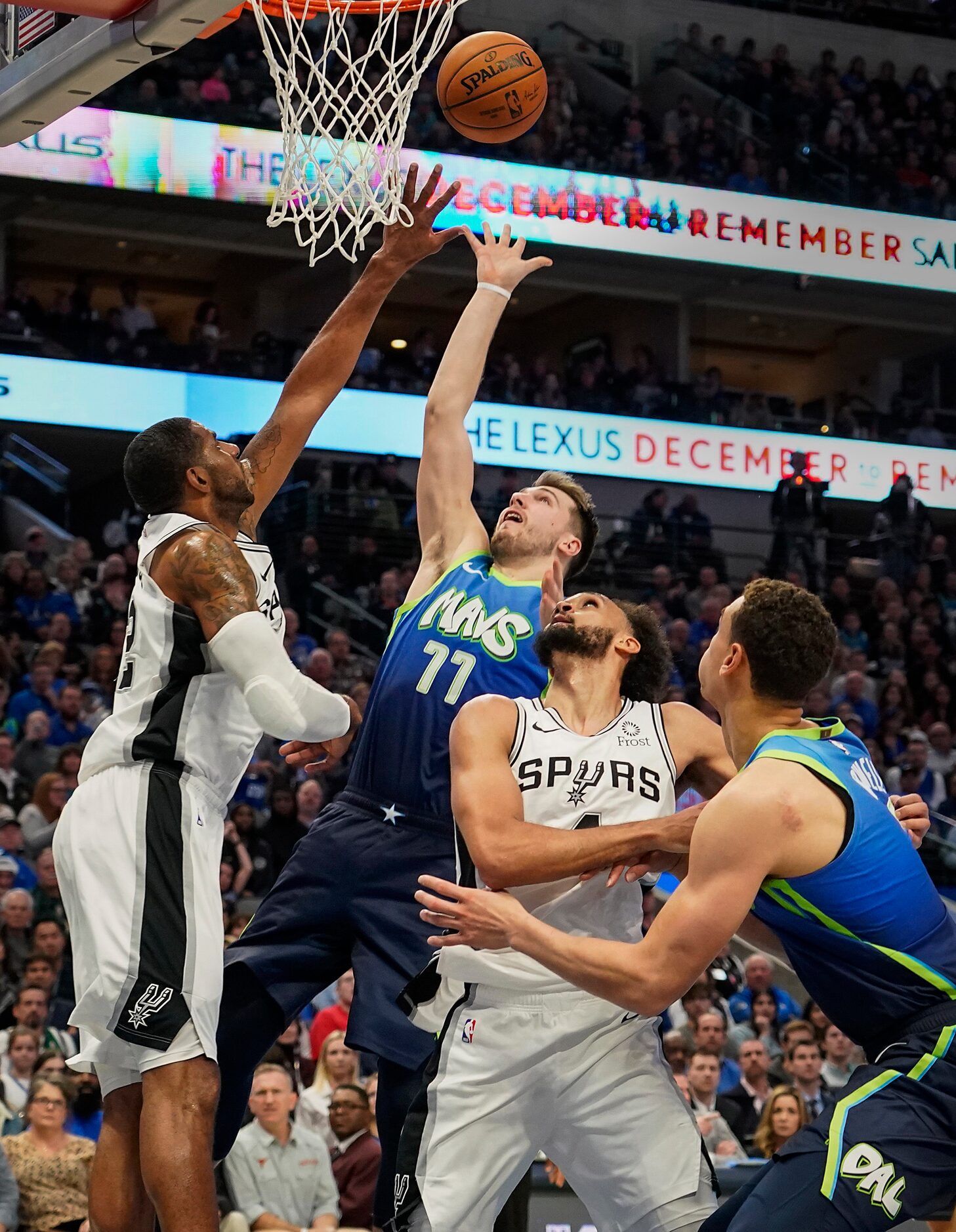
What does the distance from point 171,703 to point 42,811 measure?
6.52 m

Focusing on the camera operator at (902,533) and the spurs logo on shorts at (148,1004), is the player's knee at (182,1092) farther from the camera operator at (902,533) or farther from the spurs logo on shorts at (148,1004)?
the camera operator at (902,533)

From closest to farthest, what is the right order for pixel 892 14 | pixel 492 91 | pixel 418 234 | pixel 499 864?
1. pixel 499 864
2. pixel 418 234
3. pixel 492 91
4. pixel 892 14

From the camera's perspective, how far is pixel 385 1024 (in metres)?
4.36

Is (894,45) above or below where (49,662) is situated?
above

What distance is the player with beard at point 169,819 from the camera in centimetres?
379

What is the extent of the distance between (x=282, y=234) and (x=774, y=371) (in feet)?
31.6

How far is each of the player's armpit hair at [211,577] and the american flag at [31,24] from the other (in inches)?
68.5

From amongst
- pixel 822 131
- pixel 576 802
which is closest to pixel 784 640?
pixel 576 802

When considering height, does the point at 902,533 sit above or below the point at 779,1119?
above

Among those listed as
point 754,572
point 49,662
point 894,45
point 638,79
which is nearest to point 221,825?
point 49,662

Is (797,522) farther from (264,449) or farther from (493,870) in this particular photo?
(493,870)

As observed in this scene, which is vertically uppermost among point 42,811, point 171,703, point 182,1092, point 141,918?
point 171,703

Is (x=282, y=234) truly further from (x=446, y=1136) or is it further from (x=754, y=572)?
(x=446, y=1136)

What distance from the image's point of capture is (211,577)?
396 cm
